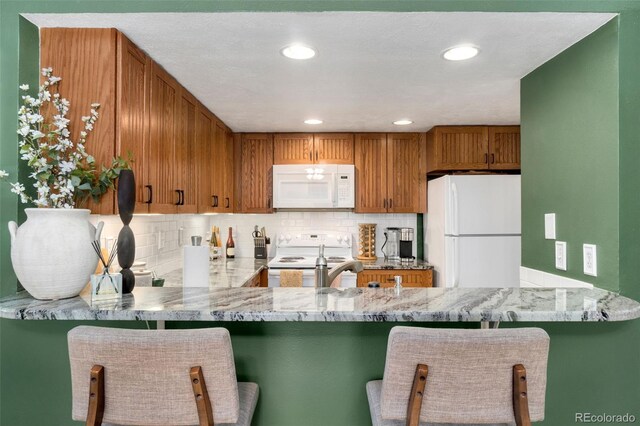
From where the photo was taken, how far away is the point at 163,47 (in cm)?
183

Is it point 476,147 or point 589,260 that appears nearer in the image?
point 589,260

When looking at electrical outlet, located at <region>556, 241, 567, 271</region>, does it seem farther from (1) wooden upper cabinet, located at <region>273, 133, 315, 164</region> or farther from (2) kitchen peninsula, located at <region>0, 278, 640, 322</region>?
(1) wooden upper cabinet, located at <region>273, 133, 315, 164</region>

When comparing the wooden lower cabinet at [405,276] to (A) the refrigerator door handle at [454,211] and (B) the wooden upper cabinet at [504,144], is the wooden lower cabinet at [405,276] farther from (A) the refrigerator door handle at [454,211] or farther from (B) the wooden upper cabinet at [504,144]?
(B) the wooden upper cabinet at [504,144]

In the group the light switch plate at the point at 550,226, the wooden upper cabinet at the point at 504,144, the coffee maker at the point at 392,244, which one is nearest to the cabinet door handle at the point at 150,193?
the light switch plate at the point at 550,226

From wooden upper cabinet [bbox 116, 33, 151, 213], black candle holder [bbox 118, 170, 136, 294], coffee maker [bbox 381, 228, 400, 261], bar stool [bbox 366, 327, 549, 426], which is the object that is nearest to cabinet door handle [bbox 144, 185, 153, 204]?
wooden upper cabinet [bbox 116, 33, 151, 213]

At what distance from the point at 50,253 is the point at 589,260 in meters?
2.06

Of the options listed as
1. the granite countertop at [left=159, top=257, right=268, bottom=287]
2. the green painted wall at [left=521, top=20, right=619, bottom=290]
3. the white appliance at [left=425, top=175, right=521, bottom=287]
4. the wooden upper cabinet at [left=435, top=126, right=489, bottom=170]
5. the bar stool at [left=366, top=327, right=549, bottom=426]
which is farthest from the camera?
the wooden upper cabinet at [left=435, top=126, right=489, bottom=170]

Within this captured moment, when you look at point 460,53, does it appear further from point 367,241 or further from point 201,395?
point 367,241

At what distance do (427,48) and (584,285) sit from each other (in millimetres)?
1232

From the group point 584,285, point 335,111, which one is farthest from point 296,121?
point 584,285

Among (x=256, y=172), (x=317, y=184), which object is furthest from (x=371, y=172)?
(x=256, y=172)

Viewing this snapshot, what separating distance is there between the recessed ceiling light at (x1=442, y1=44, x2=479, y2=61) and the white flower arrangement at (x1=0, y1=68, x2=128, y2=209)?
4.92 feet

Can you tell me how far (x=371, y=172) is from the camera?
3850mm

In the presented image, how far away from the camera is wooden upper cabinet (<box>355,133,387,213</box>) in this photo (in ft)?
12.6
